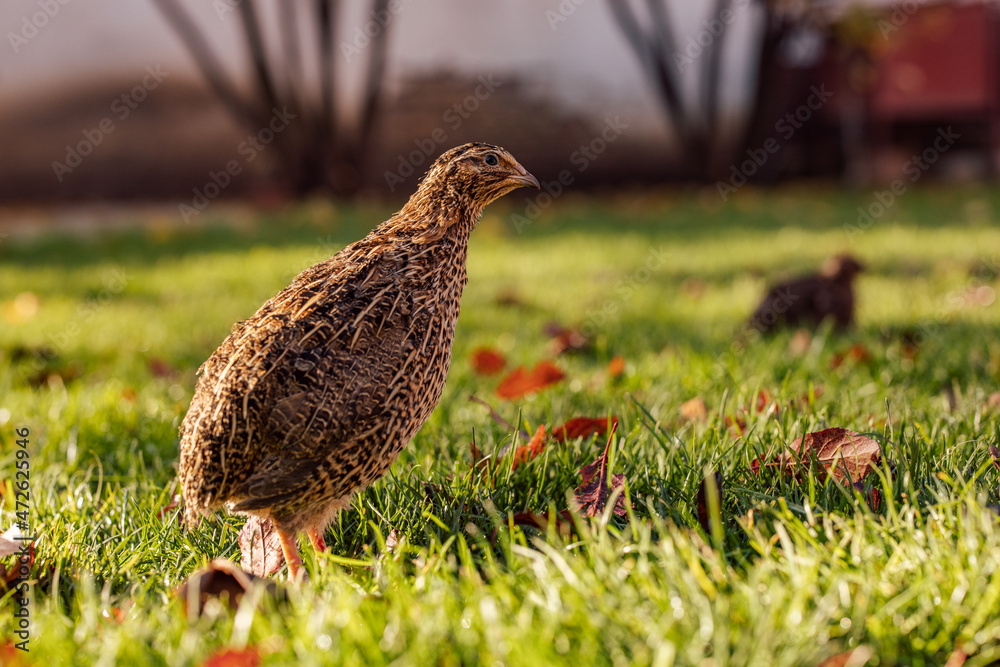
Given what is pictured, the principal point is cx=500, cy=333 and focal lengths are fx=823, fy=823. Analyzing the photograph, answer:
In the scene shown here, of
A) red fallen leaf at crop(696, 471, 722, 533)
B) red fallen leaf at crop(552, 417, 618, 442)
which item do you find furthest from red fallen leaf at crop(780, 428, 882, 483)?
red fallen leaf at crop(552, 417, 618, 442)

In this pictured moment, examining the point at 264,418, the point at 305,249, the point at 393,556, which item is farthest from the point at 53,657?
the point at 305,249

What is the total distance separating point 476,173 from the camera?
81.5 inches

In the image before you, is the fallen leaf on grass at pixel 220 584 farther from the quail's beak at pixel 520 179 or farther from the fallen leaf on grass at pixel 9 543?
the quail's beak at pixel 520 179

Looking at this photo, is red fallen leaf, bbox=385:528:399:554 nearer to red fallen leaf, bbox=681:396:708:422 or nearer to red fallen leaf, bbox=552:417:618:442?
red fallen leaf, bbox=552:417:618:442

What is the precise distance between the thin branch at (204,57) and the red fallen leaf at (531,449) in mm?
11814

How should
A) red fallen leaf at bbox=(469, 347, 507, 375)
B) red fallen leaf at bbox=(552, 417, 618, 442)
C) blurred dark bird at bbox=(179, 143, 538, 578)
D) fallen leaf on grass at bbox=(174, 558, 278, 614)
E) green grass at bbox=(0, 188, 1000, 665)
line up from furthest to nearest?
1. red fallen leaf at bbox=(469, 347, 507, 375)
2. red fallen leaf at bbox=(552, 417, 618, 442)
3. blurred dark bird at bbox=(179, 143, 538, 578)
4. fallen leaf on grass at bbox=(174, 558, 278, 614)
5. green grass at bbox=(0, 188, 1000, 665)

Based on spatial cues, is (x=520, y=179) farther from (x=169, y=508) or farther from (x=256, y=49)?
(x=256, y=49)

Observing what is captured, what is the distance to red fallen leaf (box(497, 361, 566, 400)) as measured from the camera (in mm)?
2971

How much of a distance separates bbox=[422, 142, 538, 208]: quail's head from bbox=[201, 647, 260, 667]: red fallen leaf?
117cm

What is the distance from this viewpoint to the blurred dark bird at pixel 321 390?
1.74 metres

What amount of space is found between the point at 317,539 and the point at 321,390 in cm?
40

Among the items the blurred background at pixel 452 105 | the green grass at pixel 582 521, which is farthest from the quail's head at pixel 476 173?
the blurred background at pixel 452 105

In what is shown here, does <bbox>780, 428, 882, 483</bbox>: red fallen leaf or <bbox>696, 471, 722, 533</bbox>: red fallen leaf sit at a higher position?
<bbox>696, 471, 722, 533</bbox>: red fallen leaf

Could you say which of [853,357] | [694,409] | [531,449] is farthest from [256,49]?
[531,449]
